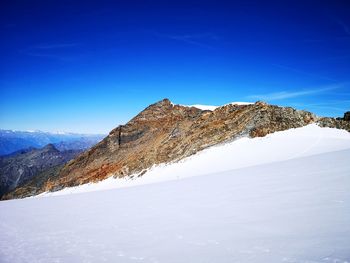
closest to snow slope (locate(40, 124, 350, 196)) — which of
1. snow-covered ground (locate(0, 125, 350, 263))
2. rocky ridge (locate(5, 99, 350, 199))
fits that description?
rocky ridge (locate(5, 99, 350, 199))

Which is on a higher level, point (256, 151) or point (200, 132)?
A: point (200, 132)

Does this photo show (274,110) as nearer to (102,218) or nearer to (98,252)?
(102,218)

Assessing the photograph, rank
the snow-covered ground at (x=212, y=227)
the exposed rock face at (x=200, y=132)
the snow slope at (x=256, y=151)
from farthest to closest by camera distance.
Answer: the exposed rock face at (x=200, y=132) → the snow slope at (x=256, y=151) → the snow-covered ground at (x=212, y=227)

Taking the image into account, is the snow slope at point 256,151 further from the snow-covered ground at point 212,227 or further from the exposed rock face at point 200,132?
the snow-covered ground at point 212,227

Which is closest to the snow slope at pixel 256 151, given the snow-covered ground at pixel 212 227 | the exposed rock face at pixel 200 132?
the exposed rock face at pixel 200 132

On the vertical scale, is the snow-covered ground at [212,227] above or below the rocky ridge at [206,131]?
below

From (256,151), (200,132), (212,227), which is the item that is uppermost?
(200,132)

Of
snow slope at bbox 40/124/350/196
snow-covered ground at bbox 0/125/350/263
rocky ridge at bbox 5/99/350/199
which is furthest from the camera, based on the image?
rocky ridge at bbox 5/99/350/199

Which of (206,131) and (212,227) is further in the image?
(206,131)

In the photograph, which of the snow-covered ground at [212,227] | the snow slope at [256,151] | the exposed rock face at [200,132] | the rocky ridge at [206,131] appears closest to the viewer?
the snow-covered ground at [212,227]

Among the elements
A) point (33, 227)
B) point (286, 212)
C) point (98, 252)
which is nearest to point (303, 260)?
point (286, 212)

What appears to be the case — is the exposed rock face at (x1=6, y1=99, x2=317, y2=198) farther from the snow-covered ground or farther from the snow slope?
the snow-covered ground

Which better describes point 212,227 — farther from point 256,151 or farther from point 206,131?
point 206,131

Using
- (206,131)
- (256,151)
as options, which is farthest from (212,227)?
(206,131)
